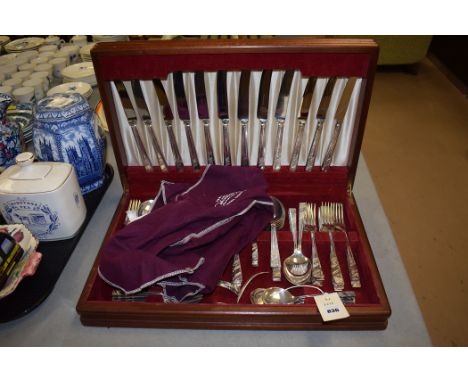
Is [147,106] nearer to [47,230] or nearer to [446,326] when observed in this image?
[47,230]

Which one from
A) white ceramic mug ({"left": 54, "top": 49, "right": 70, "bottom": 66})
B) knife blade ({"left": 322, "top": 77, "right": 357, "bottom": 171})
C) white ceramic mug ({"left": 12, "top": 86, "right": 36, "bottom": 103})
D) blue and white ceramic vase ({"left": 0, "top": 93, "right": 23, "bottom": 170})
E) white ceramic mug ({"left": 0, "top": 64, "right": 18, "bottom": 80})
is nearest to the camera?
knife blade ({"left": 322, "top": 77, "right": 357, "bottom": 171})

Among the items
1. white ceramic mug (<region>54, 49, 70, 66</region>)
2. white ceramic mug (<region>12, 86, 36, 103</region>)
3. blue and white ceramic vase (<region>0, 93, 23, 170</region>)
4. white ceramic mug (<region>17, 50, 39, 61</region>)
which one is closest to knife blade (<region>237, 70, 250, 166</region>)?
blue and white ceramic vase (<region>0, 93, 23, 170</region>)

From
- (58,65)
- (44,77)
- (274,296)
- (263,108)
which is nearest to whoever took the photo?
(274,296)

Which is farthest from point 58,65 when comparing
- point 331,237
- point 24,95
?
point 331,237

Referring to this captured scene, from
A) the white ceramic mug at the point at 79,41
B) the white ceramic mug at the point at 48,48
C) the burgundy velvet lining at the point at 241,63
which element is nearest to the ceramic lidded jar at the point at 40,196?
the burgundy velvet lining at the point at 241,63

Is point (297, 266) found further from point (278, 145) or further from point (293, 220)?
point (278, 145)

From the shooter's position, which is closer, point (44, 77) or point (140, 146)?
point (140, 146)

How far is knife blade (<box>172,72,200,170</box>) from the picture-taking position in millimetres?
709

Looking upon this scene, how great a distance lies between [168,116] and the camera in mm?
772

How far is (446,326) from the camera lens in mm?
1232

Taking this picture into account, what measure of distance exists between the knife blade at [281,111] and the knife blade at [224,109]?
105 mm

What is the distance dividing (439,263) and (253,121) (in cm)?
109

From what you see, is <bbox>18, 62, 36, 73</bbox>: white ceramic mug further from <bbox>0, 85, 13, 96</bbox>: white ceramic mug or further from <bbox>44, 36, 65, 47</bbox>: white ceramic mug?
<bbox>44, 36, 65, 47</bbox>: white ceramic mug

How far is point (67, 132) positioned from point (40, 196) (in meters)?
0.18
